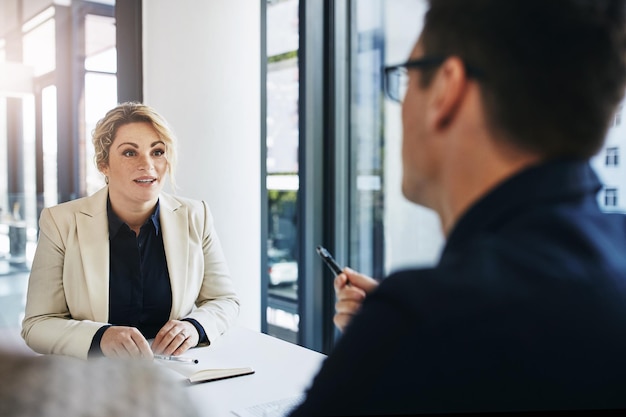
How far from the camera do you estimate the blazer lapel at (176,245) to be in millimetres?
2006

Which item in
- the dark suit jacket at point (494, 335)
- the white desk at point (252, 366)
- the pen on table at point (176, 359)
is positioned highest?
the dark suit jacket at point (494, 335)

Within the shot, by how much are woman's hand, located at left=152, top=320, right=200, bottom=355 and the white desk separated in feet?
0.10

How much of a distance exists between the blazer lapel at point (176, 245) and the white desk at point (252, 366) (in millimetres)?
204

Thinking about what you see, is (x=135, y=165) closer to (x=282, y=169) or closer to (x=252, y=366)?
(x=252, y=366)

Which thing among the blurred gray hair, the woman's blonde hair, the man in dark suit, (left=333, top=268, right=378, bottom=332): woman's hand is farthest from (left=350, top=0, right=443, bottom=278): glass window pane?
the blurred gray hair

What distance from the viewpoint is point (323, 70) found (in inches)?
121

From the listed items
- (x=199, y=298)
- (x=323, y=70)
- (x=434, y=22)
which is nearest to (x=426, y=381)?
(x=434, y=22)

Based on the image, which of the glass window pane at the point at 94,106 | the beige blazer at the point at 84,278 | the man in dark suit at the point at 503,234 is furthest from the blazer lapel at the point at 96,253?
the man in dark suit at the point at 503,234

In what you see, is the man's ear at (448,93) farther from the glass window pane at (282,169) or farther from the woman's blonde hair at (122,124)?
the glass window pane at (282,169)

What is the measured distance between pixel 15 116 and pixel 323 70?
1462 millimetres

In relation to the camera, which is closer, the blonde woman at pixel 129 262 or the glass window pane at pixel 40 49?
the blonde woman at pixel 129 262

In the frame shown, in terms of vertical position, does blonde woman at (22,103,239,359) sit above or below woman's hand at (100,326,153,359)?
above

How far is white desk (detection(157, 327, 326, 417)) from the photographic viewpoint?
4.55 feet

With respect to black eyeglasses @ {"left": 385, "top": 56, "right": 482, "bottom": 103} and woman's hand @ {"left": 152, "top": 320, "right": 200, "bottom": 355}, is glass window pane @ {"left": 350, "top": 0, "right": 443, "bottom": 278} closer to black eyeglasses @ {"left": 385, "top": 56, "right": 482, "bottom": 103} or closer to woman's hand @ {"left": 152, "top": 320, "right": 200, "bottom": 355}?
woman's hand @ {"left": 152, "top": 320, "right": 200, "bottom": 355}
